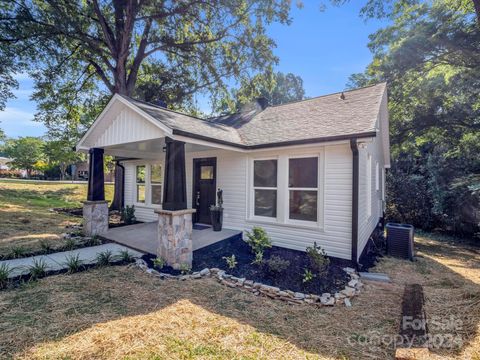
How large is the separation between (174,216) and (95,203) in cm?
399

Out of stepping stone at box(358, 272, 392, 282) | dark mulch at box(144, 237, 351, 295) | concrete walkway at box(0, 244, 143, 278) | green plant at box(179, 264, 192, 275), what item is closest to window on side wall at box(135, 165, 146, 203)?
concrete walkway at box(0, 244, 143, 278)

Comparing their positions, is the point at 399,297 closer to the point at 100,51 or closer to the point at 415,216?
the point at 415,216

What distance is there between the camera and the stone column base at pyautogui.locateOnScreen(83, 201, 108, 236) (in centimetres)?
721

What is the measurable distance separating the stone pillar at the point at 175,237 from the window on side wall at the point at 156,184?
15.5 feet

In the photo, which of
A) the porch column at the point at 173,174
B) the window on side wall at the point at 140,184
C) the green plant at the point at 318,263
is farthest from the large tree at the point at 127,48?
the green plant at the point at 318,263

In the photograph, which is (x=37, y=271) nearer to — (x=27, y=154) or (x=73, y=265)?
(x=73, y=265)

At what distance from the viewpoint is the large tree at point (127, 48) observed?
10453 millimetres

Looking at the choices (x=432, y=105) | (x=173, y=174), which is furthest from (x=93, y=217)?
(x=432, y=105)

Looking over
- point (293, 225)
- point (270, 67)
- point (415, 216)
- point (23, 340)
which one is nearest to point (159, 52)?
point (270, 67)

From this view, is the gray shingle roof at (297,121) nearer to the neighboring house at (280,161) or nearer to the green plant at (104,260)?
the neighboring house at (280,161)

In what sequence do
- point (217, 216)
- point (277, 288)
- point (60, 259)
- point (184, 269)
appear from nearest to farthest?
1. point (277, 288)
2. point (184, 269)
3. point (60, 259)
4. point (217, 216)

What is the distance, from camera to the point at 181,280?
14.8ft

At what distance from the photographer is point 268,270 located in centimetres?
472

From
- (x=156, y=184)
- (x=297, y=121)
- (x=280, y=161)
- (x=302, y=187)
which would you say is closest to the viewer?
(x=302, y=187)
